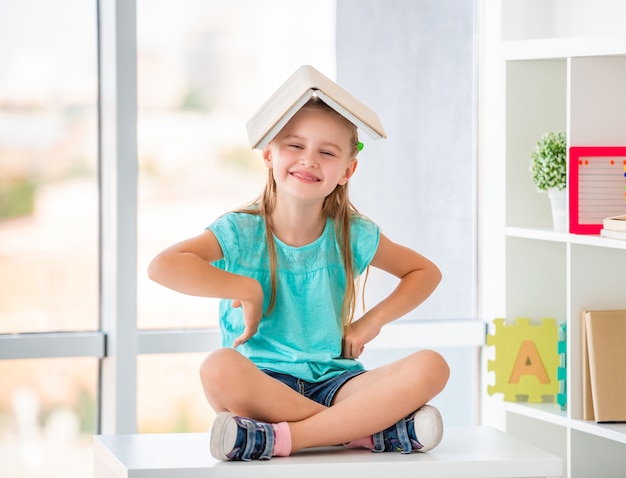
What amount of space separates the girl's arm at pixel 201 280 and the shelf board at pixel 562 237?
2.17 feet

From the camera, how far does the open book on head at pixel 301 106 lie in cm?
147

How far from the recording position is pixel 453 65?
7.60ft

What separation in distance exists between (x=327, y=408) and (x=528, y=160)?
87 cm

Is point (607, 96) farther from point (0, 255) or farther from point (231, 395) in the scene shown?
point (0, 255)

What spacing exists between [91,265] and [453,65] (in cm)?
96

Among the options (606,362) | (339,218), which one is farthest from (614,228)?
(339,218)

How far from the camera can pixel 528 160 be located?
2098mm

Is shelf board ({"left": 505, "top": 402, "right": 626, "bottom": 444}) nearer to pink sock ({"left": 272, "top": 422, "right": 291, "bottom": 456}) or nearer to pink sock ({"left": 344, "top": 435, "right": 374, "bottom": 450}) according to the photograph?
pink sock ({"left": 344, "top": 435, "right": 374, "bottom": 450})

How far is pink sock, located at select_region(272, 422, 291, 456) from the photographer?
4.64 ft

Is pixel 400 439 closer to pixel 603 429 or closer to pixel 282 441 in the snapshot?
pixel 282 441

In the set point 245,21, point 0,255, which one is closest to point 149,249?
point 0,255

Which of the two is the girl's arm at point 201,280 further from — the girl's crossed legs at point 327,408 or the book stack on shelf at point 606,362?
the book stack on shelf at point 606,362

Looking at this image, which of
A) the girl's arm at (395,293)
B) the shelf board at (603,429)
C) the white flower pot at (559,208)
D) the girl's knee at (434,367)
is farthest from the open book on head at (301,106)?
the shelf board at (603,429)

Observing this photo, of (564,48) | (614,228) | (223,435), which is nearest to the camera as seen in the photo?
(223,435)
